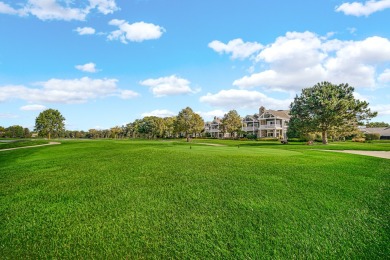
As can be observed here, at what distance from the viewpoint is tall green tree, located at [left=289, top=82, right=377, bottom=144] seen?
3938cm

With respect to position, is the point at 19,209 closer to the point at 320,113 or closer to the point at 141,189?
the point at 141,189

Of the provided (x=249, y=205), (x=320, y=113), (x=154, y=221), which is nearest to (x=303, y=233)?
(x=249, y=205)

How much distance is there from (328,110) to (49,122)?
85.8 meters

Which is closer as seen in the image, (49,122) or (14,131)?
(49,122)

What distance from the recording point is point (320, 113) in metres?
40.9

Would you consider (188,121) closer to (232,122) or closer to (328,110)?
(232,122)

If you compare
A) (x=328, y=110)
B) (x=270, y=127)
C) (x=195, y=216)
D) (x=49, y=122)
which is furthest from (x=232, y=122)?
(x=195, y=216)

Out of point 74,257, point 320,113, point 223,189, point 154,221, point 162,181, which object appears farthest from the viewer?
point 320,113

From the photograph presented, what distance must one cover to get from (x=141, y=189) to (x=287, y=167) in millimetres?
6230

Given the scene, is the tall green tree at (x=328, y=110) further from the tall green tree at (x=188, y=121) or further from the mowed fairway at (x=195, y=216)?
the mowed fairway at (x=195, y=216)

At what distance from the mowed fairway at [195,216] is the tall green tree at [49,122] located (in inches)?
3518

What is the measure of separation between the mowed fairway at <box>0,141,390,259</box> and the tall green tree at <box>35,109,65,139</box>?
→ 293 feet

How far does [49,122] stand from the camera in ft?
292

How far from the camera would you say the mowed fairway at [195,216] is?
5.14 m
